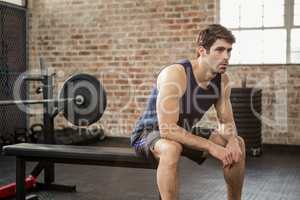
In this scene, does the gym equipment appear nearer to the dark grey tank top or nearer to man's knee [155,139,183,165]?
the dark grey tank top

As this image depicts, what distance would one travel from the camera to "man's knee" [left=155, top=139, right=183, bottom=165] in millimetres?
1930

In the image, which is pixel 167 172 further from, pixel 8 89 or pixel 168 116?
pixel 8 89

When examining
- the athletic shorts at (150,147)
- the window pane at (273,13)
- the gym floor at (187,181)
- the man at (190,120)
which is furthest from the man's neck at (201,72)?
the window pane at (273,13)

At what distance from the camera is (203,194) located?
301 centimetres

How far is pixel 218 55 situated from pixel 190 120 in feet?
1.32

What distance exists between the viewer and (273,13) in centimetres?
488

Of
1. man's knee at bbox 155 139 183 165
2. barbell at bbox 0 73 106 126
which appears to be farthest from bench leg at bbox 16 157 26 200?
man's knee at bbox 155 139 183 165

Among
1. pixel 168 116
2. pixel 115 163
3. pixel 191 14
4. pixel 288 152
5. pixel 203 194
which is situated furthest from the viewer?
pixel 191 14

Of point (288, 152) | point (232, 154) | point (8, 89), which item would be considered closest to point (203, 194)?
point (232, 154)

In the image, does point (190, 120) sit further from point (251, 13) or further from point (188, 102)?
point (251, 13)

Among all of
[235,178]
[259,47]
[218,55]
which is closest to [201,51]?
[218,55]

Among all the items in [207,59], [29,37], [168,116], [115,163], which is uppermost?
[29,37]

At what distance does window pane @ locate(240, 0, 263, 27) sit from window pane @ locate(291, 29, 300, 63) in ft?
1.24

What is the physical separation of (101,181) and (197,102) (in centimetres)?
152
